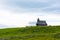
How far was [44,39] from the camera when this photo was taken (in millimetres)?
72562

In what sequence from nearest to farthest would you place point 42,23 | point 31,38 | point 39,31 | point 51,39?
point 51,39 → point 31,38 → point 39,31 → point 42,23

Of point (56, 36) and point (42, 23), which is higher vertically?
point (42, 23)

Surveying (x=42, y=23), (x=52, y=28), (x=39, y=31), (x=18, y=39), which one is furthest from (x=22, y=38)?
(x=42, y=23)

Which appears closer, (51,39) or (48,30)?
(51,39)

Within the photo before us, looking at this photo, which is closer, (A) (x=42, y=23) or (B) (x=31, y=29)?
(B) (x=31, y=29)

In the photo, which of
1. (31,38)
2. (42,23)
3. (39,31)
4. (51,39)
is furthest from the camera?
(42,23)

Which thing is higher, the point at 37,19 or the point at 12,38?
the point at 37,19

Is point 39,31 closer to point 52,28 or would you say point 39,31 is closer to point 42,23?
point 52,28

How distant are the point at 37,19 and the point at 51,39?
56.8 metres

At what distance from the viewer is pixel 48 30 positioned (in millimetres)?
101125

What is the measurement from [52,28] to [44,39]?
33.1 meters

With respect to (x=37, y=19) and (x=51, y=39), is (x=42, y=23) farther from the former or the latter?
(x=51, y=39)

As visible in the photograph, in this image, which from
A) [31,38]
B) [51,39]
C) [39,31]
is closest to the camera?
[51,39]

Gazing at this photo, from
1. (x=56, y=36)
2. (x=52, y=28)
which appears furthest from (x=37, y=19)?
(x=56, y=36)
